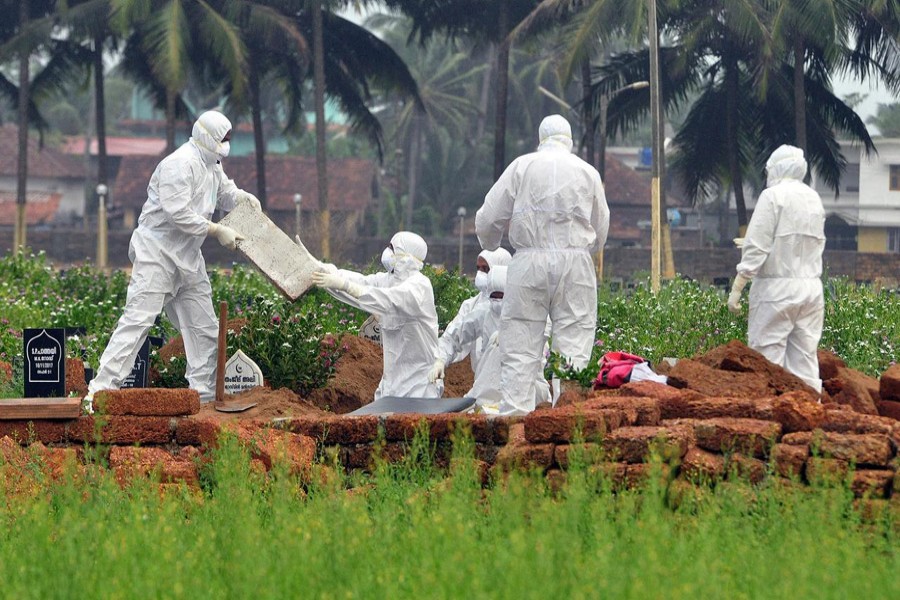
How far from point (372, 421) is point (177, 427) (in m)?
1.08

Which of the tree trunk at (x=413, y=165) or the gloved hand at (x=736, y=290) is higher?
the tree trunk at (x=413, y=165)

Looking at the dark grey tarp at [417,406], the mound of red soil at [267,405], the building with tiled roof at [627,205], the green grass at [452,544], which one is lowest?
the green grass at [452,544]

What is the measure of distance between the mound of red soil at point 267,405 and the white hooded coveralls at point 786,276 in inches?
119

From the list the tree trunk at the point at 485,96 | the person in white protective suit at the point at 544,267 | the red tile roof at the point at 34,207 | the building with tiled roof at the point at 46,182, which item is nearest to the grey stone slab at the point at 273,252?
the person in white protective suit at the point at 544,267

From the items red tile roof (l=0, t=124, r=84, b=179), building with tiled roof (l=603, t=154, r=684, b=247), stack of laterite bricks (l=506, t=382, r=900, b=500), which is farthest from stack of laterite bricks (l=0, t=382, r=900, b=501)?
red tile roof (l=0, t=124, r=84, b=179)

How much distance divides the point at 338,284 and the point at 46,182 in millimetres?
55436

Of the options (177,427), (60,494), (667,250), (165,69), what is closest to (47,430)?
(177,427)

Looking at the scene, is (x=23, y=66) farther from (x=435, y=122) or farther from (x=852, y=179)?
(x=852, y=179)

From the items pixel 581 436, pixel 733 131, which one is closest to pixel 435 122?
pixel 733 131

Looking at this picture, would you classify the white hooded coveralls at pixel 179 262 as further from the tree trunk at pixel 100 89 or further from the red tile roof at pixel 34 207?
the red tile roof at pixel 34 207

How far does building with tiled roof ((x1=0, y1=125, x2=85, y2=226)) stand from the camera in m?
60.4

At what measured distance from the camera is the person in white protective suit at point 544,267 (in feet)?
30.9

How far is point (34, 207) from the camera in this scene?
197ft

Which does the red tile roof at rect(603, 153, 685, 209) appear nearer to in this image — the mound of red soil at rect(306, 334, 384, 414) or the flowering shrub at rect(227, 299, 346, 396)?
the mound of red soil at rect(306, 334, 384, 414)
